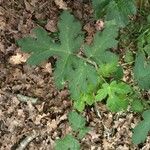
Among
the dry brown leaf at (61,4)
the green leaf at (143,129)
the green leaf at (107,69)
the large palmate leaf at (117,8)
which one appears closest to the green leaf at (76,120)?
the green leaf at (107,69)

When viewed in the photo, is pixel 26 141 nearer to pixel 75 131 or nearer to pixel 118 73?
pixel 75 131

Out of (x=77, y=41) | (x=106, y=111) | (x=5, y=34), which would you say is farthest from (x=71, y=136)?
(x=5, y=34)

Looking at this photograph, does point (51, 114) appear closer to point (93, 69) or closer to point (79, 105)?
point (79, 105)

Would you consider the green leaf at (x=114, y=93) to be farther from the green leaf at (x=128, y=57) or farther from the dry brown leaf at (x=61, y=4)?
the dry brown leaf at (x=61, y=4)

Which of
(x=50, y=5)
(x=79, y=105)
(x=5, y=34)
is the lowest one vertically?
(x=79, y=105)

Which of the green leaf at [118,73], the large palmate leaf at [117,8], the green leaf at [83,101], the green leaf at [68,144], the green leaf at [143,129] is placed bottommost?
the green leaf at [143,129]

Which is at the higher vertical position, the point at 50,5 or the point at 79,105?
the point at 50,5
